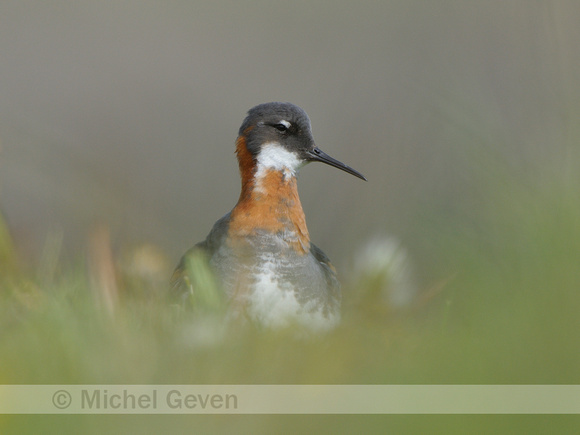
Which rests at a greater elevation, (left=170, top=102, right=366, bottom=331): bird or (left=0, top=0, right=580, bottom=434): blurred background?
(left=170, top=102, right=366, bottom=331): bird

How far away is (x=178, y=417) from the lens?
98 cm

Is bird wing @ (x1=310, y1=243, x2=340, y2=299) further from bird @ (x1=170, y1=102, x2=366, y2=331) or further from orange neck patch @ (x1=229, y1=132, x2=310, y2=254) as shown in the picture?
orange neck patch @ (x1=229, y1=132, x2=310, y2=254)

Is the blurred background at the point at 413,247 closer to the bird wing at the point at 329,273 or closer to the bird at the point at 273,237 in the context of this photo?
the bird at the point at 273,237

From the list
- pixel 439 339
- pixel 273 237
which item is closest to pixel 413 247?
pixel 439 339

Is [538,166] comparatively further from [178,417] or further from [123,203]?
[123,203]

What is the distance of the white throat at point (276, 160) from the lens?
3.76 meters

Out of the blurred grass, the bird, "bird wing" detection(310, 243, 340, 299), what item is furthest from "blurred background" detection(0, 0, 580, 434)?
"bird wing" detection(310, 243, 340, 299)

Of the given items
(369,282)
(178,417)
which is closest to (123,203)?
(369,282)

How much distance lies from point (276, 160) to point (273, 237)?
1.84ft

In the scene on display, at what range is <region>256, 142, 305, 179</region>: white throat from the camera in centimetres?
376

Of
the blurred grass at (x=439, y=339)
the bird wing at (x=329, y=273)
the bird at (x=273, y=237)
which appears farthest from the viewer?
the bird wing at (x=329, y=273)

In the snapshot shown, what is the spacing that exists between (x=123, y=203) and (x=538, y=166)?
0.88 m

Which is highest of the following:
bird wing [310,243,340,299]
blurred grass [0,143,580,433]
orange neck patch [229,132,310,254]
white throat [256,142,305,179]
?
white throat [256,142,305,179]

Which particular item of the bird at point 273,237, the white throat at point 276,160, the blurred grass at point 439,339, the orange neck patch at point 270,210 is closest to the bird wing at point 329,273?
the bird at point 273,237
